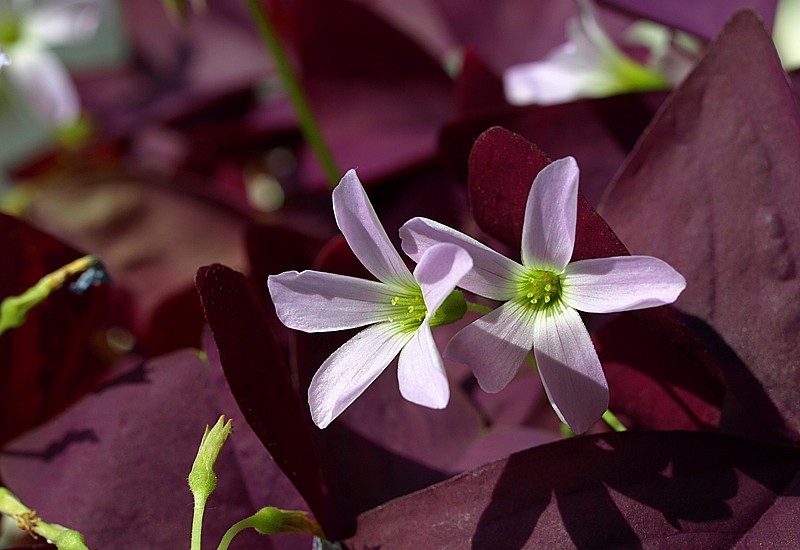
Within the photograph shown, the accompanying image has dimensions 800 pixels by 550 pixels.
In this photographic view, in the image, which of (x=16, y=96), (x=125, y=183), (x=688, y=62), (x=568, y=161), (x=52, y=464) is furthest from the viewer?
(x=16, y=96)

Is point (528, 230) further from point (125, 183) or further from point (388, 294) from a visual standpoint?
point (125, 183)

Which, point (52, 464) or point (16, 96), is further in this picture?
point (16, 96)

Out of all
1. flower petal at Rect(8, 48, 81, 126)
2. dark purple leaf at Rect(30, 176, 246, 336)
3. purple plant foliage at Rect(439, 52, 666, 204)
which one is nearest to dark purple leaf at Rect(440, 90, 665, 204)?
purple plant foliage at Rect(439, 52, 666, 204)

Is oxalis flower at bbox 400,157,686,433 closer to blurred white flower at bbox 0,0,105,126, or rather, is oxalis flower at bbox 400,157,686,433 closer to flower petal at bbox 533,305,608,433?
flower petal at bbox 533,305,608,433

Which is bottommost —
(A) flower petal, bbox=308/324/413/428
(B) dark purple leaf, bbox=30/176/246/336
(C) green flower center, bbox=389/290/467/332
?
(B) dark purple leaf, bbox=30/176/246/336

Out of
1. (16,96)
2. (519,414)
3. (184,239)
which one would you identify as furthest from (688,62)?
(16,96)

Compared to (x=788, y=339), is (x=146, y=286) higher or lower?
lower

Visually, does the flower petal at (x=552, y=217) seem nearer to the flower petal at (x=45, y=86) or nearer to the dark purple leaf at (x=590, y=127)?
the dark purple leaf at (x=590, y=127)
